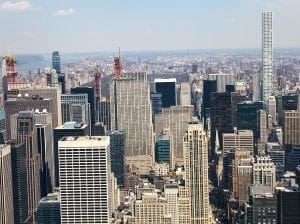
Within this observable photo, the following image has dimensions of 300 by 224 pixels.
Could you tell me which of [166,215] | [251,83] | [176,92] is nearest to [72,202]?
[166,215]

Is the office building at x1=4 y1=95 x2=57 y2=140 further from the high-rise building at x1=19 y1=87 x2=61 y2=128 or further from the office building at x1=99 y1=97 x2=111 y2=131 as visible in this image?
the office building at x1=99 y1=97 x2=111 y2=131

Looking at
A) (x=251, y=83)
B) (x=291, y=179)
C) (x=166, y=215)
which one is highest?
(x=251, y=83)

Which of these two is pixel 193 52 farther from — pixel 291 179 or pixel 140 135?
pixel 140 135

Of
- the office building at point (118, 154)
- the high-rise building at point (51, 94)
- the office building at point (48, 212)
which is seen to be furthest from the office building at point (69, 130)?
the high-rise building at point (51, 94)

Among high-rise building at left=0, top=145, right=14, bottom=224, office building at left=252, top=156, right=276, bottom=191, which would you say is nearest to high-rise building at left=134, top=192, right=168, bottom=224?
office building at left=252, top=156, right=276, bottom=191

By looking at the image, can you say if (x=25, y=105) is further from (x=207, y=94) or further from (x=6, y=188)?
(x=207, y=94)

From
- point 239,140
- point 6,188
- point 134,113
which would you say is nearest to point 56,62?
point 6,188
